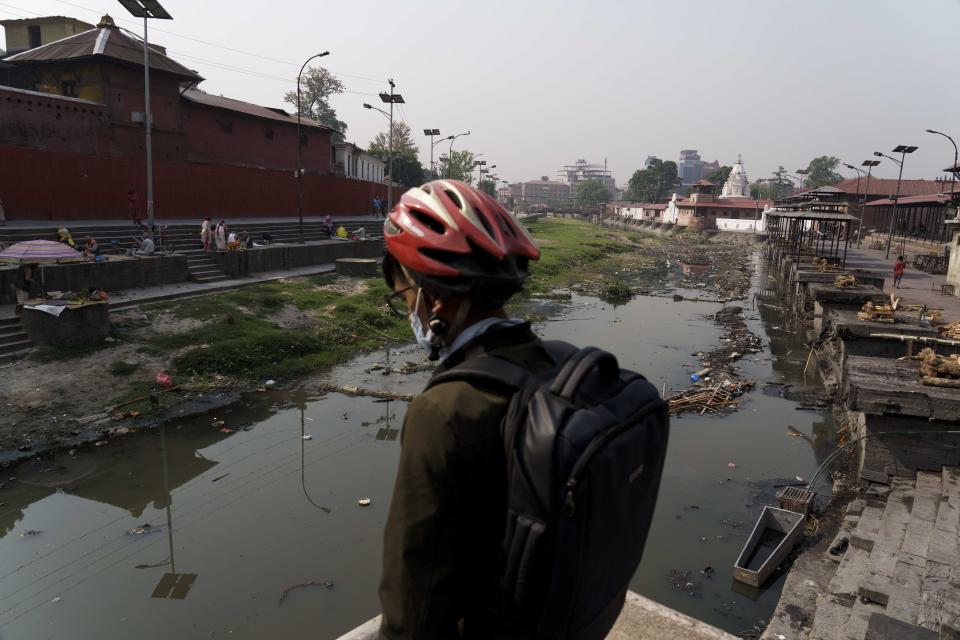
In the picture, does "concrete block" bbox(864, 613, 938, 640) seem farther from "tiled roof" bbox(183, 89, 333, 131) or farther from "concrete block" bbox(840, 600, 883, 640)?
"tiled roof" bbox(183, 89, 333, 131)

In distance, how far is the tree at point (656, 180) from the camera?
4437 inches

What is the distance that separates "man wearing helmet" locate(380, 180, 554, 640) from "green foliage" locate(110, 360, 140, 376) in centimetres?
1120

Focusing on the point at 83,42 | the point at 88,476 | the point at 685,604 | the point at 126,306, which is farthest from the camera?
the point at 83,42

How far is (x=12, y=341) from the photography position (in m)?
11.0

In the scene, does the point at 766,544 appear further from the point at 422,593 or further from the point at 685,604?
the point at 422,593

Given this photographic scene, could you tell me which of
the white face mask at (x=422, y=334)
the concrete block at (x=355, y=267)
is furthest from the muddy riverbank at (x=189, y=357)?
the white face mask at (x=422, y=334)

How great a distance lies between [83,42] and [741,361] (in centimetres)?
2815

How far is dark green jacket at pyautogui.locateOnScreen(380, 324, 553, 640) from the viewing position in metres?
1.30

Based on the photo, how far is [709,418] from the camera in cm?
1138

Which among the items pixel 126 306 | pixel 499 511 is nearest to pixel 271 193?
pixel 126 306

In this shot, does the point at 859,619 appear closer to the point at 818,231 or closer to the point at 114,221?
the point at 114,221

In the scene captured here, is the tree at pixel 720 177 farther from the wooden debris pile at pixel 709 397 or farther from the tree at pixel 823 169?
the wooden debris pile at pixel 709 397

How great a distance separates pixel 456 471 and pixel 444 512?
0.30 feet

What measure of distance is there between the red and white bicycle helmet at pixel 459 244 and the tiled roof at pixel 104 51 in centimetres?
2901
